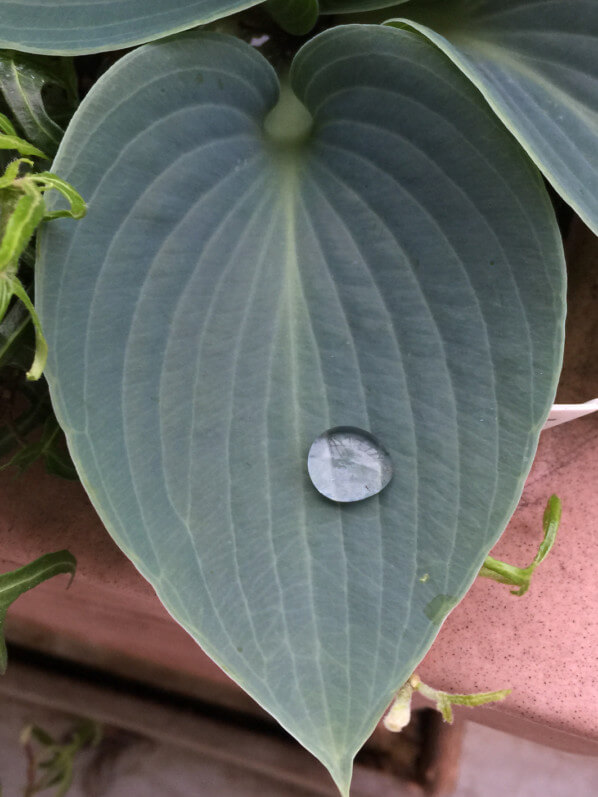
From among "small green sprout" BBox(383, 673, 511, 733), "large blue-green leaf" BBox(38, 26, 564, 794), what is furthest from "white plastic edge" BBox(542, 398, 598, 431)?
"small green sprout" BBox(383, 673, 511, 733)

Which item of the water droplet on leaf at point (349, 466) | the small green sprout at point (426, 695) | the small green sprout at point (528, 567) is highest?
the water droplet on leaf at point (349, 466)

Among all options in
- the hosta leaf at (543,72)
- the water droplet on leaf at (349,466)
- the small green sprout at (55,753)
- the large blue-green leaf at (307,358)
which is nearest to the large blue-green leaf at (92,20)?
the large blue-green leaf at (307,358)

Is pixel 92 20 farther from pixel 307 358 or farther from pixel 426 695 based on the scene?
pixel 426 695

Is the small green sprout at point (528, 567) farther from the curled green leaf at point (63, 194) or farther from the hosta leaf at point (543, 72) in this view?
the curled green leaf at point (63, 194)

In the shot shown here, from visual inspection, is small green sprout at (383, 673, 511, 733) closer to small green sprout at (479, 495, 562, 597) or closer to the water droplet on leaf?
small green sprout at (479, 495, 562, 597)

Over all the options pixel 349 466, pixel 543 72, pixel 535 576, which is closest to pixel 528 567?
pixel 535 576

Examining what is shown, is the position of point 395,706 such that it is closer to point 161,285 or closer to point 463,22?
point 161,285
